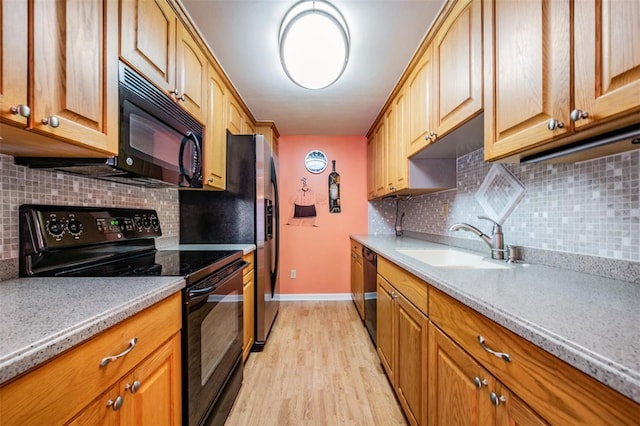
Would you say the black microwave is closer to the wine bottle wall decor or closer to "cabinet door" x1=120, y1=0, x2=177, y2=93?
"cabinet door" x1=120, y1=0, x2=177, y2=93

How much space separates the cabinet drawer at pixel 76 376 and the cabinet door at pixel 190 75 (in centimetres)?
126

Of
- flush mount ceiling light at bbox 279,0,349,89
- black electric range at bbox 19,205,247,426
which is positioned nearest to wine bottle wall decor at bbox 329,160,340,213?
flush mount ceiling light at bbox 279,0,349,89

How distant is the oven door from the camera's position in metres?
1.06

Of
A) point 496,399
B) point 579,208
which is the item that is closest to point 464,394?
point 496,399

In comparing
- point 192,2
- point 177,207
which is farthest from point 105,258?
point 192,2

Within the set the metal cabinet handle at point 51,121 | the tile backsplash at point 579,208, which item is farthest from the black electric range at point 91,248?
the tile backsplash at point 579,208

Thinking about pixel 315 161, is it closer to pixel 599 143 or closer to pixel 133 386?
pixel 599 143

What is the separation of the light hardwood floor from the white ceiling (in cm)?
224

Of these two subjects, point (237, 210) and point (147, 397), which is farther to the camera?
point (237, 210)

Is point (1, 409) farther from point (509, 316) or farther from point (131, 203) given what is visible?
point (131, 203)

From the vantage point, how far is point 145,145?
122cm

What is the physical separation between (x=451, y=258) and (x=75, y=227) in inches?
80.1

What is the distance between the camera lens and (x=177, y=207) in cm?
219

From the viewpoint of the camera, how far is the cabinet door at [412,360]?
1.18 meters
